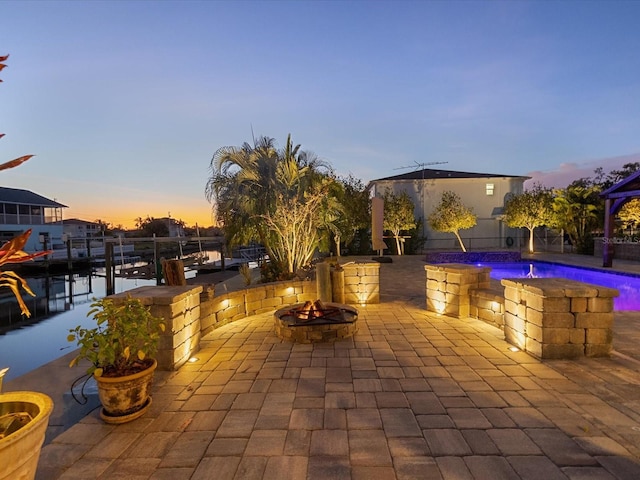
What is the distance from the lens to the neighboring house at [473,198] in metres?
22.9

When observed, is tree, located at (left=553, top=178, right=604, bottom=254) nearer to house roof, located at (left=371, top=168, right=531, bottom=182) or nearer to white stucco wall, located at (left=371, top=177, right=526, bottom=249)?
white stucco wall, located at (left=371, top=177, right=526, bottom=249)

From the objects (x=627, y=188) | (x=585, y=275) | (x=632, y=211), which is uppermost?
(x=627, y=188)

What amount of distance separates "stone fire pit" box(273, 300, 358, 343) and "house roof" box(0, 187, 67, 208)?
111 feet

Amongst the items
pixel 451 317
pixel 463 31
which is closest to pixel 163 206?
pixel 463 31

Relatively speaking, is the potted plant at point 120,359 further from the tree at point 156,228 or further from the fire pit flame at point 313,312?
the tree at point 156,228

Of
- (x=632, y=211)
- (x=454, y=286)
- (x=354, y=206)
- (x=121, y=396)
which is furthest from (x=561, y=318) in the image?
(x=632, y=211)

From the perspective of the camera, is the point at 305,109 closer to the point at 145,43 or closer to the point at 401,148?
A: the point at 145,43

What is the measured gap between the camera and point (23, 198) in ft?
94.4

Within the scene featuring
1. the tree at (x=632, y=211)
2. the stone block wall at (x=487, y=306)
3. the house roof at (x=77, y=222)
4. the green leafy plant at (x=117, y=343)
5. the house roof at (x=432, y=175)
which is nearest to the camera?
the green leafy plant at (x=117, y=343)

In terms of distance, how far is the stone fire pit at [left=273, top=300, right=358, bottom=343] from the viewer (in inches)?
185

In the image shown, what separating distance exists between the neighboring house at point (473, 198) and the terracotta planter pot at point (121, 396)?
70.8 feet

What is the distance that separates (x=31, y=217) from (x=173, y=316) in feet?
117

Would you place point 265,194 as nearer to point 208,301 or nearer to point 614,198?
point 208,301

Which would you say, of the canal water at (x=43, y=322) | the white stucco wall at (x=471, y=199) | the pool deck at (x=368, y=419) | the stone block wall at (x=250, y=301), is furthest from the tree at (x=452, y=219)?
the canal water at (x=43, y=322)
